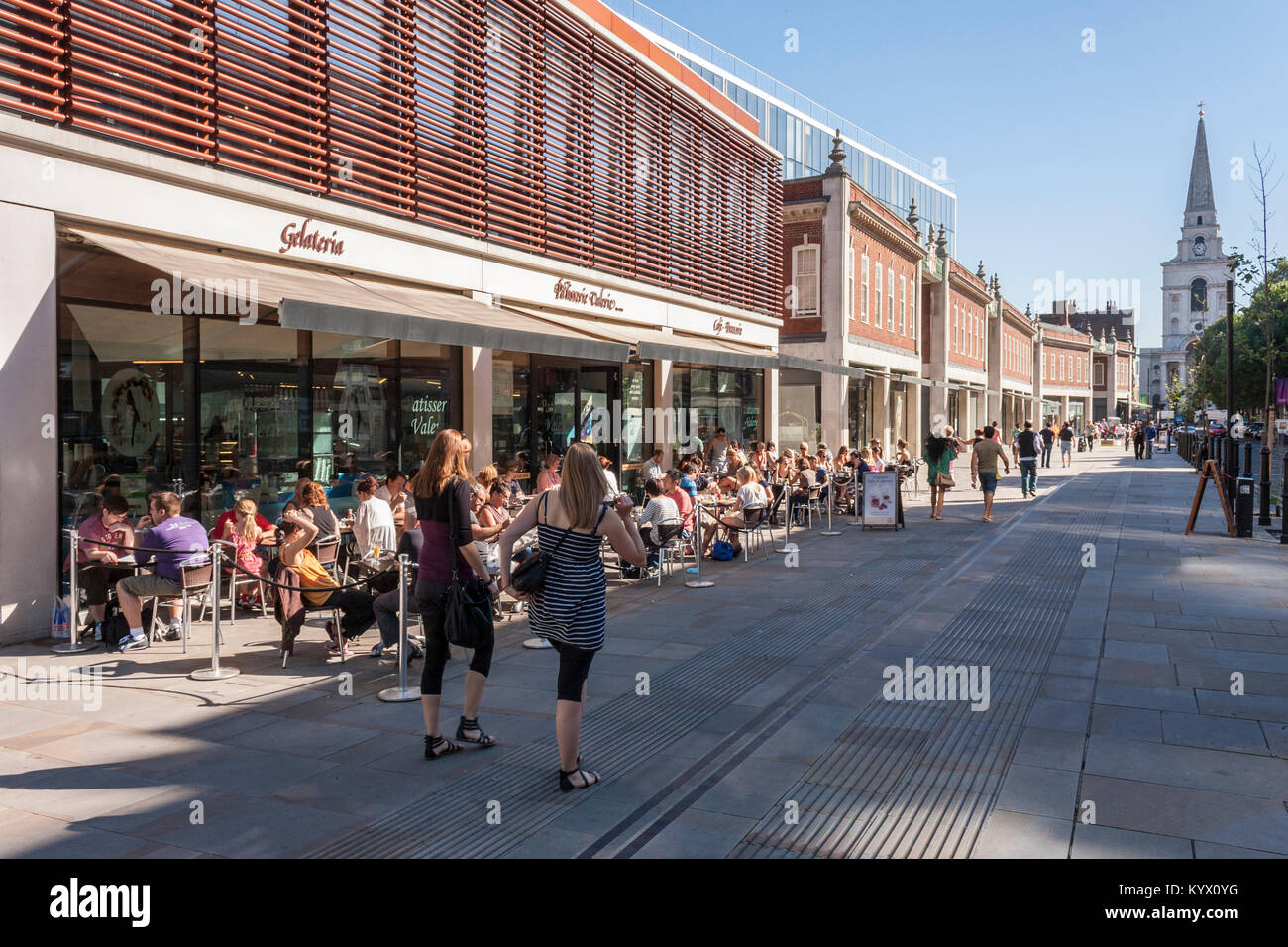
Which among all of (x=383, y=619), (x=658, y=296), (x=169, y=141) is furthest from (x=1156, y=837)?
(x=658, y=296)

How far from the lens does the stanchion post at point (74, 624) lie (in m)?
8.61

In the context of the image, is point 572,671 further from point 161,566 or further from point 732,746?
point 161,566

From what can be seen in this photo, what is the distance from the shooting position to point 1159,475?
36.6 metres

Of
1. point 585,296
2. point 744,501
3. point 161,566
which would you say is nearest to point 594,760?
point 161,566

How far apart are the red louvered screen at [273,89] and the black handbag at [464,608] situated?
23.4 feet

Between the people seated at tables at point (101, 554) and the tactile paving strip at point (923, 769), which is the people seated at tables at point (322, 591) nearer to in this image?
the people seated at tables at point (101, 554)

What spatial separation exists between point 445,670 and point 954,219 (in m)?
86.9

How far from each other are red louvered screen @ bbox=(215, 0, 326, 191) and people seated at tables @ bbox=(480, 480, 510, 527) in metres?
4.73

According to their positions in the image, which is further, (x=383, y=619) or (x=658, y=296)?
(x=658, y=296)

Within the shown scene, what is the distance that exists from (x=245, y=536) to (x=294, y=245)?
397 cm

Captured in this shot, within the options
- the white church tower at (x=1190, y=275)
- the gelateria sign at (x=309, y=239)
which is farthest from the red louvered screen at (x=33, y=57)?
the white church tower at (x=1190, y=275)

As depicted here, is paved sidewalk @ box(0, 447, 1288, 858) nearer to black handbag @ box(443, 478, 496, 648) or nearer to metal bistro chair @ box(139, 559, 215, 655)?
metal bistro chair @ box(139, 559, 215, 655)

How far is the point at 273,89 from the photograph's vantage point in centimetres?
1167

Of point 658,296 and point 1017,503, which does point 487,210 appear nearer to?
point 658,296
